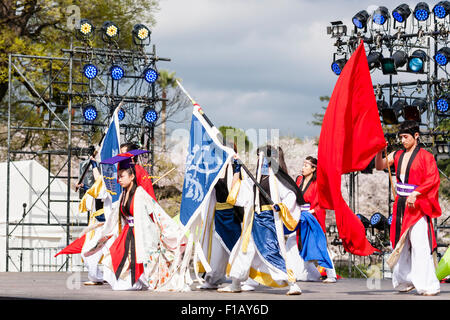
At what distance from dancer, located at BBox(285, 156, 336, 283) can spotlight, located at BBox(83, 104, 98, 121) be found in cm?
488

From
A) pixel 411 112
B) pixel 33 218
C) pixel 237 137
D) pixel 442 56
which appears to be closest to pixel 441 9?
pixel 442 56

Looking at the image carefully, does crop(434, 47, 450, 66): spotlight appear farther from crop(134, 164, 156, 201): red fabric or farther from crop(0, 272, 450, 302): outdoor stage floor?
crop(134, 164, 156, 201): red fabric

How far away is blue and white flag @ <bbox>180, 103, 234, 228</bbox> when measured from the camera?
352 inches

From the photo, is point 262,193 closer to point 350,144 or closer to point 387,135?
point 350,144

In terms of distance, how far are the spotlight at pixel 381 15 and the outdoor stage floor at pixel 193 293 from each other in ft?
15.7

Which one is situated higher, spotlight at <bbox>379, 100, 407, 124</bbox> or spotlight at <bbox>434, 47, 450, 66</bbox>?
spotlight at <bbox>434, 47, 450, 66</bbox>

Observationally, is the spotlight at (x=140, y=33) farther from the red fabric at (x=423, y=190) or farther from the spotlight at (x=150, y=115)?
the red fabric at (x=423, y=190)

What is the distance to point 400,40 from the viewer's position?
13.5 metres

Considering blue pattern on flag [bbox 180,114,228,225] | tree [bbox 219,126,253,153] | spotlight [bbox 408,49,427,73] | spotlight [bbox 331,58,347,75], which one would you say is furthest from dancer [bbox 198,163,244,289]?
spotlight [bbox 408,49,427,73]

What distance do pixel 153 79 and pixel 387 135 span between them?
A: 4445 mm

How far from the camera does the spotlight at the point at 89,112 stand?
14719mm

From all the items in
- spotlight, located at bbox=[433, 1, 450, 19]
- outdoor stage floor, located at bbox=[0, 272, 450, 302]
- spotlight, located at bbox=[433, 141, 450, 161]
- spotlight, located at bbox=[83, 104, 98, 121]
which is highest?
spotlight, located at bbox=[433, 1, 450, 19]

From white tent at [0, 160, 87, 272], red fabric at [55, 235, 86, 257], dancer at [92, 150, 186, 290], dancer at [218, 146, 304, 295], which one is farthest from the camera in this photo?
white tent at [0, 160, 87, 272]
